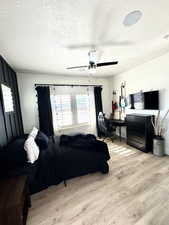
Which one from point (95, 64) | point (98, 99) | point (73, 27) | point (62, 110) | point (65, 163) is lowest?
point (65, 163)

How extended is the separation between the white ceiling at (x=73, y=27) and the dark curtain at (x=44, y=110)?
118cm

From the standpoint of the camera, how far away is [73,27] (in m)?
1.54

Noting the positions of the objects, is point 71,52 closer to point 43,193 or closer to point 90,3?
point 90,3

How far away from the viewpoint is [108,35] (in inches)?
69.9

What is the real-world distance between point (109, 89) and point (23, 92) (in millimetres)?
3272

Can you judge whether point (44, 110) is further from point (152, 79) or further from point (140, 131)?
point (152, 79)

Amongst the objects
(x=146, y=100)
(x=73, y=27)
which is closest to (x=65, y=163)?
(x=73, y=27)

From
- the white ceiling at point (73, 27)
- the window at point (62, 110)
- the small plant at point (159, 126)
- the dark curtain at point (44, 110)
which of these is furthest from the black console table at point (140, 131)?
the dark curtain at point (44, 110)

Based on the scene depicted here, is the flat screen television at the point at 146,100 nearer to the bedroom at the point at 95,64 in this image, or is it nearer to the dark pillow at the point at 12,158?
the bedroom at the point at 95,64

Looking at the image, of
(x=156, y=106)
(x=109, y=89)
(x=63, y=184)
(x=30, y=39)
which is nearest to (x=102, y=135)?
(x=109, y=89)

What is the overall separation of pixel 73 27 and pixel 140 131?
2.94 m

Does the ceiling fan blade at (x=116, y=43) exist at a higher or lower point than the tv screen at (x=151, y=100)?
higher

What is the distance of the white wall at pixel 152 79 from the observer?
2.77 m

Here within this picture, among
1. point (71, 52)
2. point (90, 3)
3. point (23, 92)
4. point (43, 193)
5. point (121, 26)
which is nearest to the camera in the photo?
point (90, 3)
